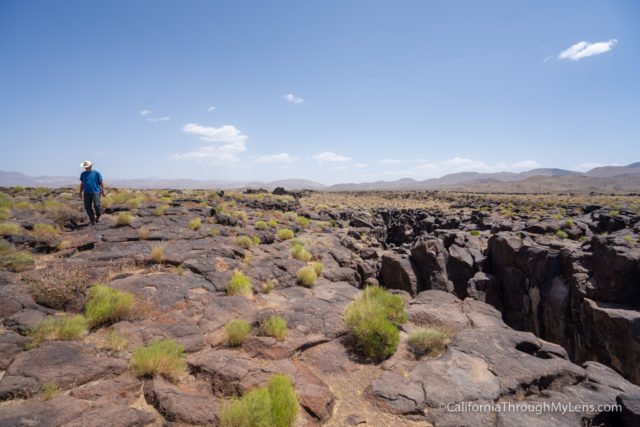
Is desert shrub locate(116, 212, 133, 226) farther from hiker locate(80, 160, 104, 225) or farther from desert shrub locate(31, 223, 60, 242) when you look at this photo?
desert shrub locate(31, 223, 60, 242)

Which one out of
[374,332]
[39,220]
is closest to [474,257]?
[374,332]

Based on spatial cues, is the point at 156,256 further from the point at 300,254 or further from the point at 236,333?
the point at 300,254

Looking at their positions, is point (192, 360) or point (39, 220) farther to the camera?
point (39, 220)

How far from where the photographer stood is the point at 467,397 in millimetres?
5652

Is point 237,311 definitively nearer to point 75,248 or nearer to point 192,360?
point 192,360

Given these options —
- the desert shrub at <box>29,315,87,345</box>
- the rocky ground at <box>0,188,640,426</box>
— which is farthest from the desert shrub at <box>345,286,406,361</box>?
the desert shrub at <box>29,315,87,345</box>

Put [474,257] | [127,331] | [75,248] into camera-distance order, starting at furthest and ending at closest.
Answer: [474,257] < [75,248] < [127,331]

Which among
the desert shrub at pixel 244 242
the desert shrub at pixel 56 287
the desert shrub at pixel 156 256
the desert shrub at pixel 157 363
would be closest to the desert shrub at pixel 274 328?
the desert shrub at pixel 157 363

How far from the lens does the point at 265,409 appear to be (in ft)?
14.4

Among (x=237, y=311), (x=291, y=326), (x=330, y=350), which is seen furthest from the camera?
(x=237, y=311)

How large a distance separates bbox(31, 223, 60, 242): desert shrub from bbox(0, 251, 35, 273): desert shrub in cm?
207

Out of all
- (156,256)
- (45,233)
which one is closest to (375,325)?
(156,256)

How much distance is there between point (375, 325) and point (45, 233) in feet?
39.7

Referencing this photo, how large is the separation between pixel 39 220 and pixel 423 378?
1601cm
